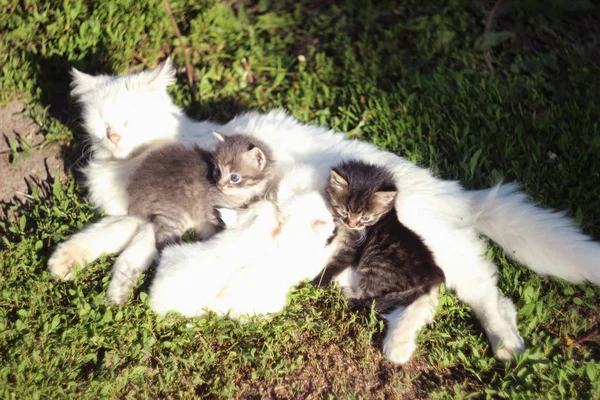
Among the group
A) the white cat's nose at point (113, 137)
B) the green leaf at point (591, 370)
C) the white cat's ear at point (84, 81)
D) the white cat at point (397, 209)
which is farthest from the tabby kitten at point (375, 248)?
the white cat's ear at point (84, 81)

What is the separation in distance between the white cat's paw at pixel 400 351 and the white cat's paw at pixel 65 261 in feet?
7.05

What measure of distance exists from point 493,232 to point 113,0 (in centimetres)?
396

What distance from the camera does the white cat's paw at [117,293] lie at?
3648 mm

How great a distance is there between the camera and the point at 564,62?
5.49 metres

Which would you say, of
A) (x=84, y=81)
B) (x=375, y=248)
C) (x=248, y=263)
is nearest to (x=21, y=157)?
(x=84, y=81)

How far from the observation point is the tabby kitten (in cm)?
357

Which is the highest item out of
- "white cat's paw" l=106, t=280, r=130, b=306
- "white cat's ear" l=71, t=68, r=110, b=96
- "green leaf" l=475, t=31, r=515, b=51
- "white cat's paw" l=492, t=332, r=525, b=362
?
"white cat's ear" l=71, t=68, r=110, b=96

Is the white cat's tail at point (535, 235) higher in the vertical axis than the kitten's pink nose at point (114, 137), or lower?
lower

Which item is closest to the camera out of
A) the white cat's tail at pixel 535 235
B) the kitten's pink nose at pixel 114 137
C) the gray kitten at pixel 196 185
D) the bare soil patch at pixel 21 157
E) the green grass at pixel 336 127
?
the green grass at pixel 336 127

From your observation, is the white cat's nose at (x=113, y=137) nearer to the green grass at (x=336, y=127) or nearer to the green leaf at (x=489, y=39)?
the green grass at (x=336, y=127)

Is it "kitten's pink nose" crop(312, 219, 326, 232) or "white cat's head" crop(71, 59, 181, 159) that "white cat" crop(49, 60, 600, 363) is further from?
"kitten's pink nose" crop(312, 219, 326, 232)

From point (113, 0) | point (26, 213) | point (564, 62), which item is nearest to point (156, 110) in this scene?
point (26, 213)

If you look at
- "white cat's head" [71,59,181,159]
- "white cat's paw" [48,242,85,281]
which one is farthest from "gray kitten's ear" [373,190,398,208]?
"white cat's paw" [48,242,85,281]

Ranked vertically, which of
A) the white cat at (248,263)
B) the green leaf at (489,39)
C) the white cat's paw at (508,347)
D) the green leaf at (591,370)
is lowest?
the white cat's paw at (508,347)
